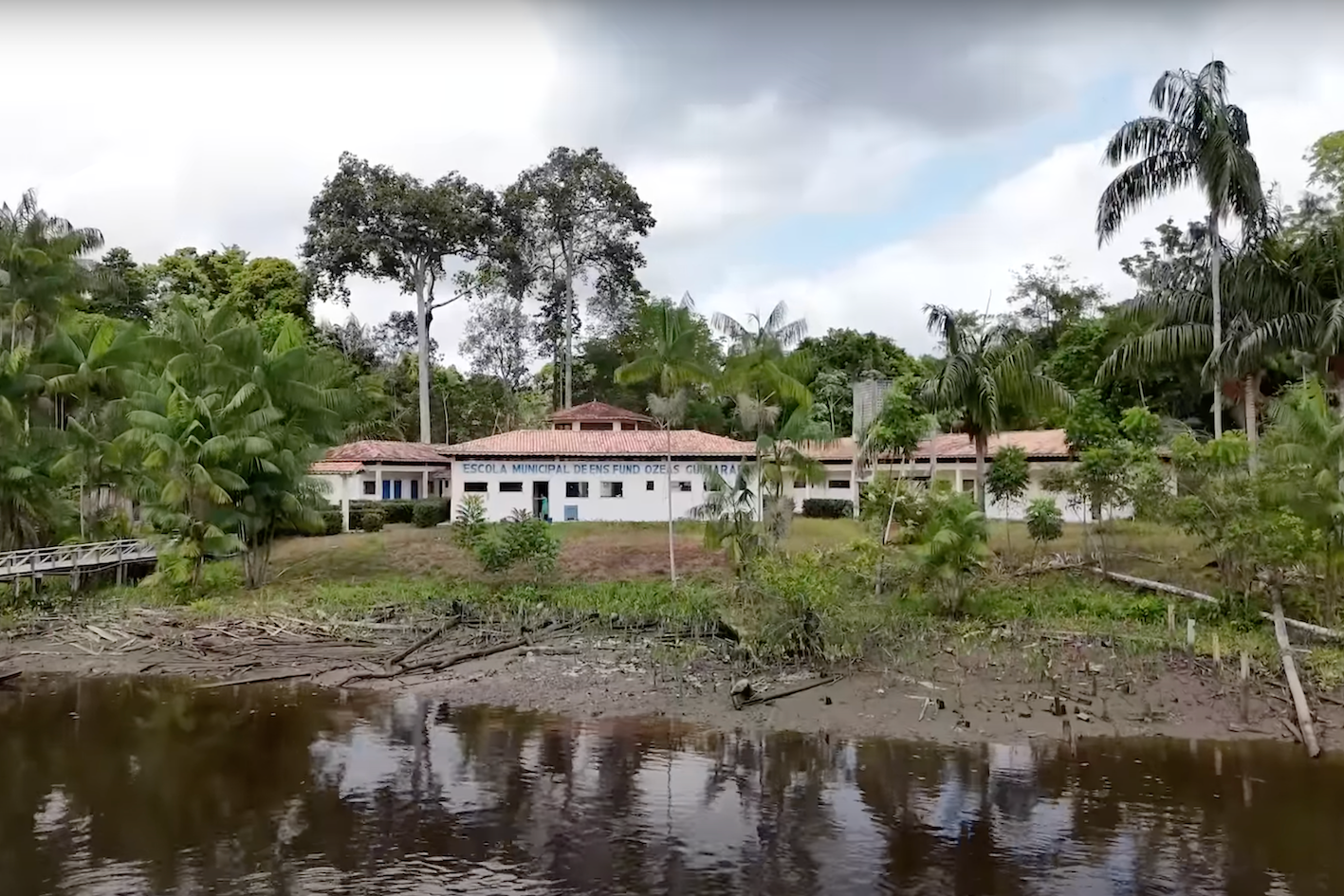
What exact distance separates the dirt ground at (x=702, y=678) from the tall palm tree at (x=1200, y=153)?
12373 millimetres

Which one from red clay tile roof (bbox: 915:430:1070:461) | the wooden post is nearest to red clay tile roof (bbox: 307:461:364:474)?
red clay tile roof (bbox: 915:430:1070:461)

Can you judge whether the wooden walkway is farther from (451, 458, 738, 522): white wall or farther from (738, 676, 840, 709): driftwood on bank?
(738, 676, 840, 709): driftwood on bank

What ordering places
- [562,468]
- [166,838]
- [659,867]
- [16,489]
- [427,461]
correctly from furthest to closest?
[427,461] → [562,468] → [16,489] → [166,838] → [659,867]

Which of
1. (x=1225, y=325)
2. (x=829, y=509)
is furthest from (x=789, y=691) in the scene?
(x=829, y=509)

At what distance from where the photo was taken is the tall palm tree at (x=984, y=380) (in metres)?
28.6

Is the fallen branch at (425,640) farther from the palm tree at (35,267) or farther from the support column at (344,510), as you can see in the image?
the palm tree at (35,267)

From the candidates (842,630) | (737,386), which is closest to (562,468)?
(737,386)

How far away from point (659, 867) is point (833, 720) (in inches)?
253

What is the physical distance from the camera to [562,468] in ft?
122

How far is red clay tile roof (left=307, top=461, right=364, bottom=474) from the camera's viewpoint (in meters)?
39.6

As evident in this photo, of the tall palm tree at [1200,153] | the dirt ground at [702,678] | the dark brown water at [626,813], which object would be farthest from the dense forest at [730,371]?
the dark brown water at [626,813]

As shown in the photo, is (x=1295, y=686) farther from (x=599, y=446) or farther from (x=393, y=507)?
(x=393, y=507)

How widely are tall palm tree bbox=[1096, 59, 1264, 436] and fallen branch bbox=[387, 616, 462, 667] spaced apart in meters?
20.3

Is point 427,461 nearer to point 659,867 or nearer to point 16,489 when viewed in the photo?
point 16,489
